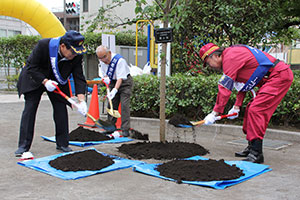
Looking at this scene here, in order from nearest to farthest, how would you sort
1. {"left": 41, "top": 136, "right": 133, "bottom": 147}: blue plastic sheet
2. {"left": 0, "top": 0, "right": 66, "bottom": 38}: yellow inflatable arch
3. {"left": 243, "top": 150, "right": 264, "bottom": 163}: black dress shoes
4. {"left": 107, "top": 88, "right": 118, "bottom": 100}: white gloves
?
{"left": 243, "top": 150, "right": 264, "bottom": 163}: black dress shoes → {"left": 41, "top": 136, "right": 133, "bottom": 147}: blue plastic sheet → {"left": 107, "top": 88, "right": 118, "bottom": 100}: white gloves → {"left": 0, "top": 0, "right": 66, "bottom": 38}: yellow inflatable arch

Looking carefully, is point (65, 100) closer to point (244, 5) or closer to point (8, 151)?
point (8, 151)

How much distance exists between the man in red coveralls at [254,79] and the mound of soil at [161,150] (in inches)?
23.8

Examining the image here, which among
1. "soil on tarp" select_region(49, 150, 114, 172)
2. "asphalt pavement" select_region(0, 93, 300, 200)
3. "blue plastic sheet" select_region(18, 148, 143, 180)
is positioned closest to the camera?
"asphalt pavement" select_region(0, 93, 300, 200)

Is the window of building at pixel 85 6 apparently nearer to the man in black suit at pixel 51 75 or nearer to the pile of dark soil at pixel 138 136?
the pile of dark soil at pixel 138 136

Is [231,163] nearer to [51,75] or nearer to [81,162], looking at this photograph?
[81,162]

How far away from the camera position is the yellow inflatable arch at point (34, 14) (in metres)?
12.1

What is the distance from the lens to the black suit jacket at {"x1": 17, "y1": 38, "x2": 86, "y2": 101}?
464cm

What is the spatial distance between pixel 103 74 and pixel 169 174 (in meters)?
3.30

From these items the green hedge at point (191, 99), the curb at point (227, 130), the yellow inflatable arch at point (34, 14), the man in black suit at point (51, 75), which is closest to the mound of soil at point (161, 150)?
the man in black suit at point (51, 75)

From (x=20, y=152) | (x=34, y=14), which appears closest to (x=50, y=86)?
(x=20, y=152)

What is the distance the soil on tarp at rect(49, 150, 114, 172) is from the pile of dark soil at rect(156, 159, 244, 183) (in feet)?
2.21

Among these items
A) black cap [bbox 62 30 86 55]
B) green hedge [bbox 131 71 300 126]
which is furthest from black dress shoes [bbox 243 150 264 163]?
black cap [bbox 62 30 86 55]

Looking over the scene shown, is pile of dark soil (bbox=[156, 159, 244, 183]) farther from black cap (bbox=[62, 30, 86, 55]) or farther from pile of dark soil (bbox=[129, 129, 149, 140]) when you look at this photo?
pile of dark soil (bbox=[129, 129, 149, 140])

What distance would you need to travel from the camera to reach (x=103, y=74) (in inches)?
264
